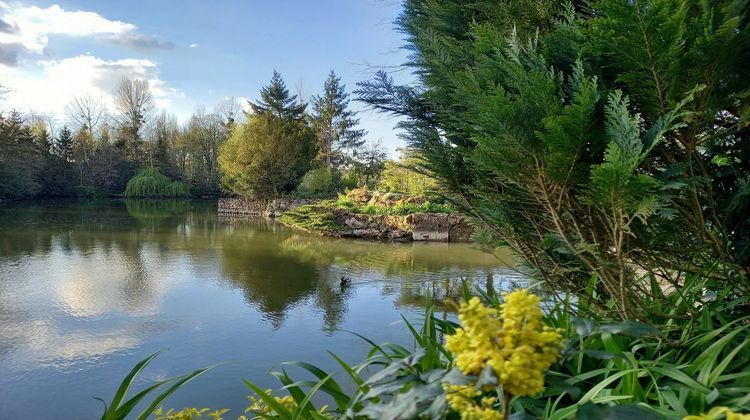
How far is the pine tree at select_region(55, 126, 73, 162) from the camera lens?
24375mm

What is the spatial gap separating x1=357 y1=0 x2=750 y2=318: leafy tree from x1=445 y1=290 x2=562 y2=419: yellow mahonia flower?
48cm

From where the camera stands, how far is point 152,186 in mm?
24891

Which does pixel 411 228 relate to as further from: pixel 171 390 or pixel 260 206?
pixel 171 390

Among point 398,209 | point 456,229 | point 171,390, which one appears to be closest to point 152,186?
point 398,209

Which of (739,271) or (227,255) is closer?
(739,271)

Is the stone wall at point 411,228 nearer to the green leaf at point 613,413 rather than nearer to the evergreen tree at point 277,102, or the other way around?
the evergreen tree at point 277,102

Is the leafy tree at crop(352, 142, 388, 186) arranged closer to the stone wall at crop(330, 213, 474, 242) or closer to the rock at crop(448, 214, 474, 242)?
the stone wall at crop(330, 213, 474, 242)

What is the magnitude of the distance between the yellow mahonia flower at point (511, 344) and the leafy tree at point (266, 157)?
19.4 meters

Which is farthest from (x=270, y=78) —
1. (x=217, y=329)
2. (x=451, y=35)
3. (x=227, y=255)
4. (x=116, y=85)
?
(x=451, y=35)

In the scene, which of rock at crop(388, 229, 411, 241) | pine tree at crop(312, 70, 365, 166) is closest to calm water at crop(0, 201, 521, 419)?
rock at crop(388, 229, 411, 241)

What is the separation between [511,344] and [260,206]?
20506 mm

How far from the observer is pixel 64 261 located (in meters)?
7.58

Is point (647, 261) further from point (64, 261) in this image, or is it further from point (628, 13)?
point (64, 261)

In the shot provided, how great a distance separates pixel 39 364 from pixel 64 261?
189 inches
